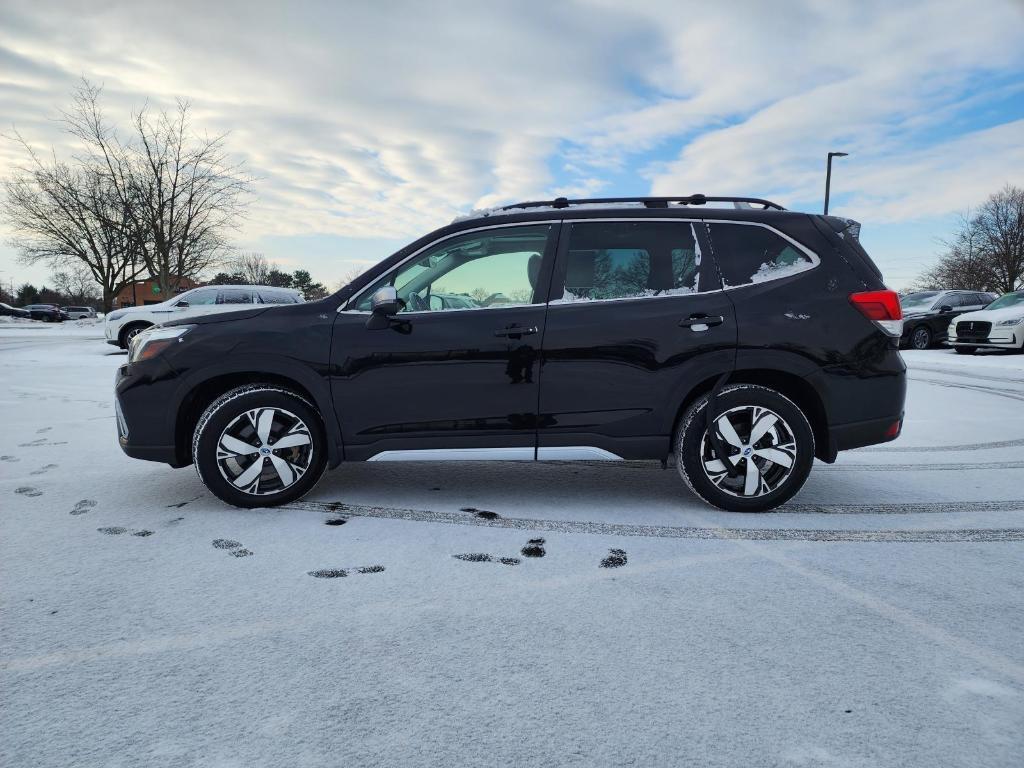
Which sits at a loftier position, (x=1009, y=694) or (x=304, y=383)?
(x=304, y=383)

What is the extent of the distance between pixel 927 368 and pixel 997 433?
8.19 m

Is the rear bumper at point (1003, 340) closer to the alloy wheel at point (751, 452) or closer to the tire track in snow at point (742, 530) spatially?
the tire track in snow at point (742, 530)

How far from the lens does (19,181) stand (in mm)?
36156

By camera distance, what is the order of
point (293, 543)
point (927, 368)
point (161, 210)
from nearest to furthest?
point (293, 543) < point (927, 368) < point (161, 210)

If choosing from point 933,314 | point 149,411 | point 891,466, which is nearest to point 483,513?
point 149,411

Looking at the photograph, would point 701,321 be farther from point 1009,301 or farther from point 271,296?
point 1009,301

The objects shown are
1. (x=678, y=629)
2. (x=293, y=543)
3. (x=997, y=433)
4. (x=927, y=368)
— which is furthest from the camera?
(x=927, y=368)

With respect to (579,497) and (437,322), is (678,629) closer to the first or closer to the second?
(579,497)

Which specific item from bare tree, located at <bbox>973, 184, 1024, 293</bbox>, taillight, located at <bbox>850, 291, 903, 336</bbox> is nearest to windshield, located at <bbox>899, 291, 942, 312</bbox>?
taillight, located at <bbox>850, 291, 903, 336</bbox>

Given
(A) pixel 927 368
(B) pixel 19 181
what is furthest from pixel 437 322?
(B) pixel 19 181

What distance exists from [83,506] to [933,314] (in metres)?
21.2

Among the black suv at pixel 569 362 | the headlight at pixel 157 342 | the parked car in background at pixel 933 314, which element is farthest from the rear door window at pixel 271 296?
the parked car in background at pixel 933 314

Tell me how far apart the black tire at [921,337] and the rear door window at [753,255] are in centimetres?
1819

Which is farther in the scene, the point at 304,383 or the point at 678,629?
the point at 304,383
